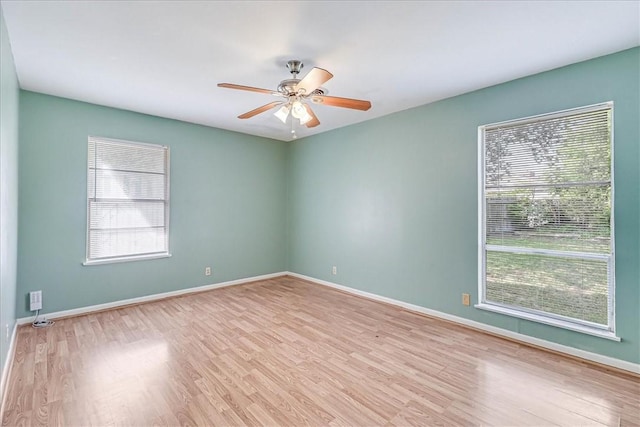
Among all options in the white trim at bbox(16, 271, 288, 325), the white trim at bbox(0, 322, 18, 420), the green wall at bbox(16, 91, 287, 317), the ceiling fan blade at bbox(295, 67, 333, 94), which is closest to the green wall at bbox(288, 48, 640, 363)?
the green wall at bbox(16, 91, 287, 317)

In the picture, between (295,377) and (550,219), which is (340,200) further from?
(295,377)

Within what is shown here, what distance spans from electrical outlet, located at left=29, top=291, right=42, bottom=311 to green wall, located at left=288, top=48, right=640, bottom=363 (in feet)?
11.7

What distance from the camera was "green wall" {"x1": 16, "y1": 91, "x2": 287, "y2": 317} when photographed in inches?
132

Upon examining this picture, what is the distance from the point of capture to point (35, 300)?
3.31m

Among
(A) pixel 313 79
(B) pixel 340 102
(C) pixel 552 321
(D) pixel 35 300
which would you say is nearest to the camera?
(A) pixel 313 79

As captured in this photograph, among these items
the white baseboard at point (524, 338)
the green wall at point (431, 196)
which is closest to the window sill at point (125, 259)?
the green wall at point (431, 196)

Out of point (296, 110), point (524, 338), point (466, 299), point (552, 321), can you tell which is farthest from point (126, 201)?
point (552, 321)

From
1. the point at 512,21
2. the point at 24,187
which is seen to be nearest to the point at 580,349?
the point at 512,21

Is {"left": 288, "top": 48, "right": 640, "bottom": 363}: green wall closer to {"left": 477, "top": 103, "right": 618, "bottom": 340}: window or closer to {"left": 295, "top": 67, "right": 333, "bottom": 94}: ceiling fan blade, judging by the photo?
{"left": 477, "top": 103, "right": 618, "bottom": 340}: window

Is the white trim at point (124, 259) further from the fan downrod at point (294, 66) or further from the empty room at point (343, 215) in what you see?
the fan downrod at point (294, 66)

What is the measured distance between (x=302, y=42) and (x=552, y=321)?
3.31 meters

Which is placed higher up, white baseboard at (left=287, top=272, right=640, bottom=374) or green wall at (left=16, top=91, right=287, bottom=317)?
green wall at (left=16, top=91, right=287, bottom=317)

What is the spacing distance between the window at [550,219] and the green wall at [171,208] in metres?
3.59

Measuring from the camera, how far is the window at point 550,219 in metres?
2.54
